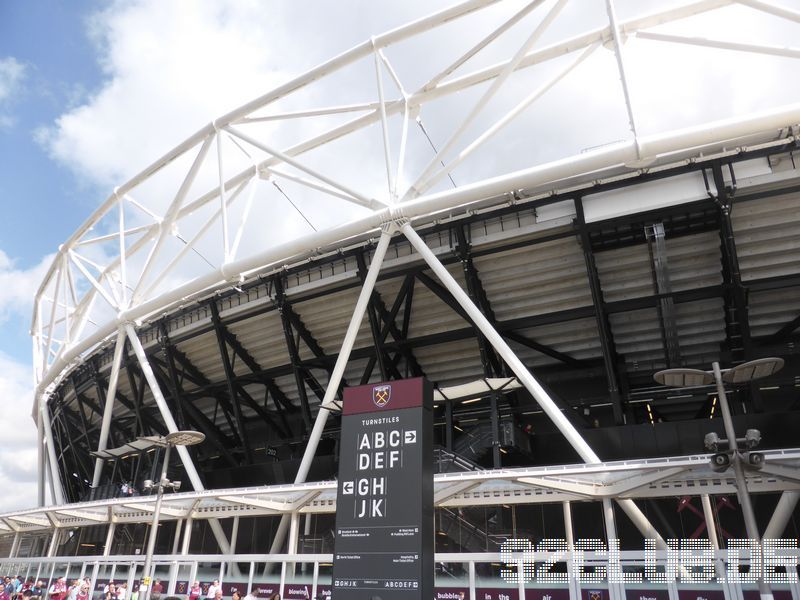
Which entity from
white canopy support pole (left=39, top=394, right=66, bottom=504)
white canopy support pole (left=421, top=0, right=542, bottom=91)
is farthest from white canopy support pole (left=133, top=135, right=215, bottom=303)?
white canopy support pole (left=39, top=394, right=66, bottom=504)

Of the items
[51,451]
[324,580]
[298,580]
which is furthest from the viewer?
[51,451]

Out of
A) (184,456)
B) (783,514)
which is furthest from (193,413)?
(783,514)

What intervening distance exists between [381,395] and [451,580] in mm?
9139

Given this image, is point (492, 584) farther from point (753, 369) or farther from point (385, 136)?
point (385, 136)

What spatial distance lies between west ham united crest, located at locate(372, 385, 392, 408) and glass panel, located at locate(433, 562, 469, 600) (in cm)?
869

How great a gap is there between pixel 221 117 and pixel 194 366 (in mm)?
12299

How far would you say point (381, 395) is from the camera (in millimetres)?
8242

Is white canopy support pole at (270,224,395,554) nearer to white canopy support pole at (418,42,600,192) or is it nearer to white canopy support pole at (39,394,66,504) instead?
white canopy support pole at (418,42,600,192)

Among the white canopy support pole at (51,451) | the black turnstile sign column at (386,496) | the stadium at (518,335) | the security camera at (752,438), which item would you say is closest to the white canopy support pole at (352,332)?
the stadium at (518,335)

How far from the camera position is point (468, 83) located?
71.8 feet

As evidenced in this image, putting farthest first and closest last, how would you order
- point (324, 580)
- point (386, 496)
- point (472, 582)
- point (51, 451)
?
point (51, 451) → point (324, 580) → point (472, 582) → point (386, 496)

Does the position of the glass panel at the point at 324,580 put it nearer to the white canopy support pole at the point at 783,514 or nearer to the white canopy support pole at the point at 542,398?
the white canopy support pole at the point at 542,398

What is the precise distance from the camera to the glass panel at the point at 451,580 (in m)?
14.9

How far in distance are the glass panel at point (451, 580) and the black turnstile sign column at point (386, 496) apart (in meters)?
8.39
